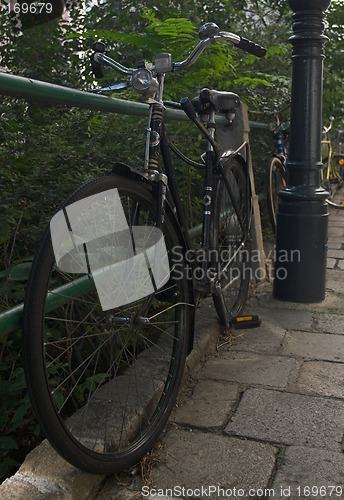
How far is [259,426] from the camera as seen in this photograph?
2240mm

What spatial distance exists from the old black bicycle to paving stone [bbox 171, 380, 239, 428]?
153 mm

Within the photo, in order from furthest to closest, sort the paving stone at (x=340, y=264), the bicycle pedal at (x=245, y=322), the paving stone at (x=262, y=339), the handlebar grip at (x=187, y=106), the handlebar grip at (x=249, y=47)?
the paving stone at (x=340, y=264) < the bicycle pedal at (x=245, y=322) < the paving stone at (x=262, y=339) < the handlebar grip at (x=249, y=47) < the handlebar grip at (x=187, y=106)

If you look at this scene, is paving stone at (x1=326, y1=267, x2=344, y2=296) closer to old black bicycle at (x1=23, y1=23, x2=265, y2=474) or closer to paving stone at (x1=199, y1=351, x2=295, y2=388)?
paving stone at (x1=199, y1=351, x2=295, y2=388)

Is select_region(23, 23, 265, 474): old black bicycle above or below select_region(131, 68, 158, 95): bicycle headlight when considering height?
below

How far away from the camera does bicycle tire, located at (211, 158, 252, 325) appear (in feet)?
9.66

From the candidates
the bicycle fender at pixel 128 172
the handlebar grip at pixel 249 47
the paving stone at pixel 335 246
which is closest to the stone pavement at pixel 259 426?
the bicycle fender at pixel 128 172

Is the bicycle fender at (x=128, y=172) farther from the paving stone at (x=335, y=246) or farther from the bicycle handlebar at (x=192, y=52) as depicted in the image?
the paving stone at (x=335, y=246)

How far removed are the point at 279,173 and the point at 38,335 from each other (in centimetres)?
422

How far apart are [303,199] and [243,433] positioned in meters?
1.85

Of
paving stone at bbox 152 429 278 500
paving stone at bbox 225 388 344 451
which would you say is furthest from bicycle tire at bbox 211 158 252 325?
paving stone at bbox 152 429 278 500

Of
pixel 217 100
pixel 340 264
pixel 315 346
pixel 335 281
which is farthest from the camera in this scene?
pixel 340 264

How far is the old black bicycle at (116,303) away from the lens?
1638mm

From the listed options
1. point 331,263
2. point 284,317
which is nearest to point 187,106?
point 284,317

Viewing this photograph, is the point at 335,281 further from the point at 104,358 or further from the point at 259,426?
the point at 104,358
